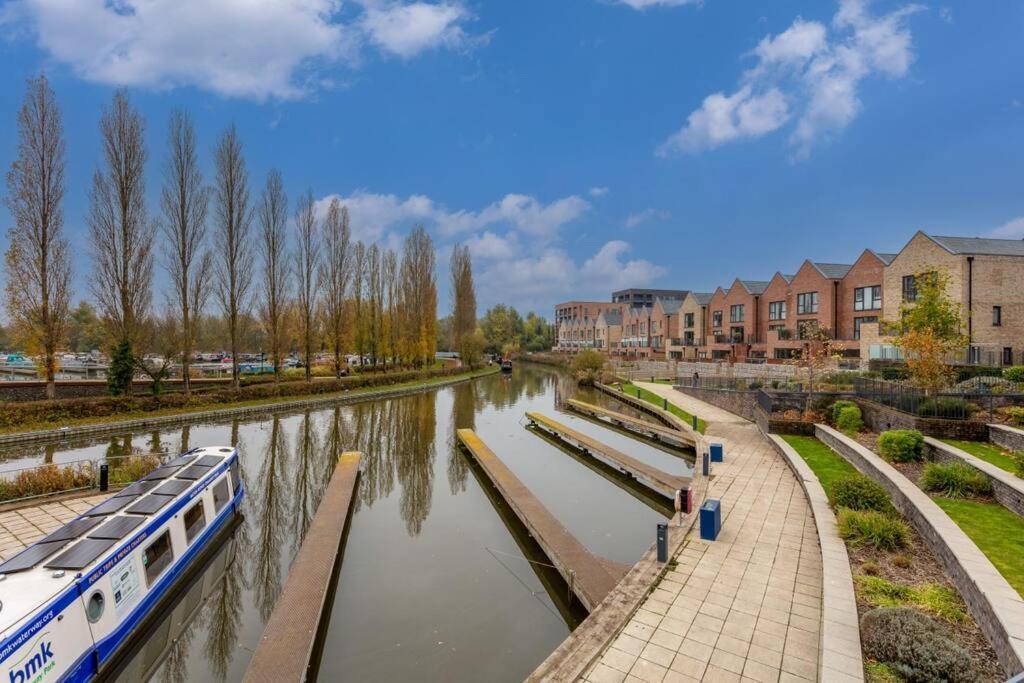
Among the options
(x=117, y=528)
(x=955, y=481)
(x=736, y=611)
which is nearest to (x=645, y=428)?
(x=955, y=481)

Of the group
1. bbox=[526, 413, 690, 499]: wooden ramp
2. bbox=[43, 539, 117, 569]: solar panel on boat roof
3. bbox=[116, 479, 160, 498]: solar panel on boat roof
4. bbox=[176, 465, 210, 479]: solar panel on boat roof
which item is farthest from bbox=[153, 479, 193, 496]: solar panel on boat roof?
bbox=[526, 413, 690, 499]: wooden ramp

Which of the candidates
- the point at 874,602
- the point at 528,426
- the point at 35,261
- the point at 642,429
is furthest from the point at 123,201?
the point at 874,602

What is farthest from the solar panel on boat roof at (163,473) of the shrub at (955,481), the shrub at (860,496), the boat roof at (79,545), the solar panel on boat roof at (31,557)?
the shrub at (955,481)

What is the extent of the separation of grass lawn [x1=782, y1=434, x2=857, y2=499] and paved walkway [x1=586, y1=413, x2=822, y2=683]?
211 cm

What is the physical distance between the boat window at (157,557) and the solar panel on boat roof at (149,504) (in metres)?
0.48

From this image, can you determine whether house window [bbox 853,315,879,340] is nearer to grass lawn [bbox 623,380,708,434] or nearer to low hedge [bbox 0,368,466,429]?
grass lawn [bbox 623,380,708,434]

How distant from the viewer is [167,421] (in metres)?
24.6

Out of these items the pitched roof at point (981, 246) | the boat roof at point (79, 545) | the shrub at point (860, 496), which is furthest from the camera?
the pitched roof at point (981, 246)

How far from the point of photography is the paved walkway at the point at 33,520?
993 cm

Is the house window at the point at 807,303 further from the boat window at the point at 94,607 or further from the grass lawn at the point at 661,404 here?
the boat window at the point at 94,607

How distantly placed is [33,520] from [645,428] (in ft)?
67.9

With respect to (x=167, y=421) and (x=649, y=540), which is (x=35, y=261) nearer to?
(x=167, y=421)

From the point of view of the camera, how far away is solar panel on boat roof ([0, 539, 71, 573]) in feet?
21.2

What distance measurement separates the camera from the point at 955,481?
10445 mm
